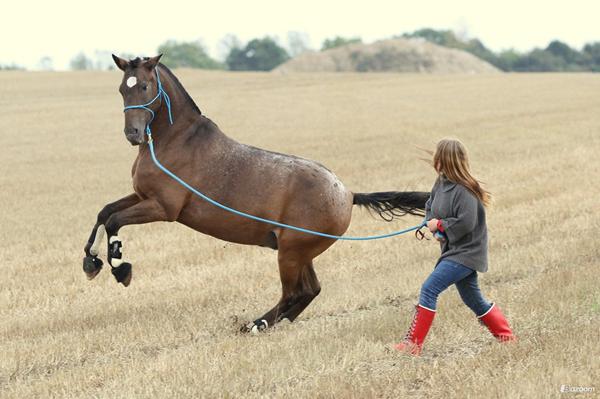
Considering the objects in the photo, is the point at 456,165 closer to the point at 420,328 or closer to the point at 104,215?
the point at 420,328

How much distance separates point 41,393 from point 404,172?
1422 cm

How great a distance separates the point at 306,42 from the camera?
188m

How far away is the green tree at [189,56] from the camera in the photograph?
362 ft

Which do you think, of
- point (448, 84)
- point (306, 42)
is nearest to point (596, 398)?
point (448, 84)

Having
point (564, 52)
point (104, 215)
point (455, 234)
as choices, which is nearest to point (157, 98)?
point (104, 215)

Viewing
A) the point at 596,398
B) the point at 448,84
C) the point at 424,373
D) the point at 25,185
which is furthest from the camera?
the point at 448,84

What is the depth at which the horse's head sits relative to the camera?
295 inches

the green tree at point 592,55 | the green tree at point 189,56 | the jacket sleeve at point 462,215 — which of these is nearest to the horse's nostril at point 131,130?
the jacket sleeve at point 462,215

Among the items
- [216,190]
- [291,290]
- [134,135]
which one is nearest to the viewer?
[134,135]

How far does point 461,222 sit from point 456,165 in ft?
1.38

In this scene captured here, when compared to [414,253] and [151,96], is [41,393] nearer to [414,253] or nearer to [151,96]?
[151,96]

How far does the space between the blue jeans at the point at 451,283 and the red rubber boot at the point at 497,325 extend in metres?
0.05

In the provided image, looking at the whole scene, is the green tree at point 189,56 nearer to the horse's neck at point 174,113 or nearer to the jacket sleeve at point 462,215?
the horse's neck at point 174,113

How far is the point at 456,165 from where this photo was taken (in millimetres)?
6328
